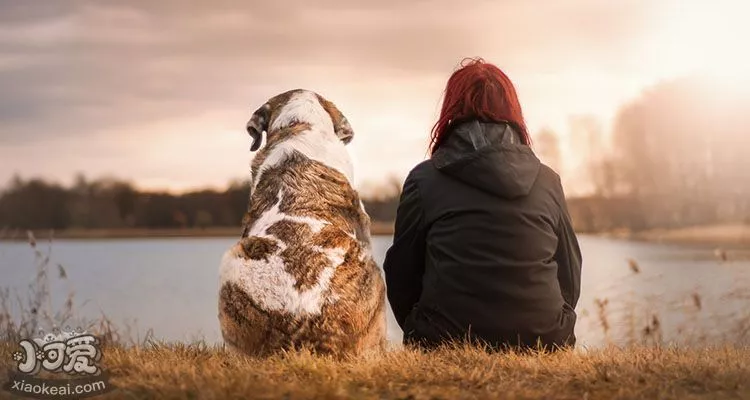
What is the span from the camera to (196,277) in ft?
77.0

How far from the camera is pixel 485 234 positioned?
20.1ft

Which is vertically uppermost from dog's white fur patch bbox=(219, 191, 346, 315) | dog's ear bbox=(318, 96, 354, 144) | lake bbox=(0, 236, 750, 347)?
dog's ear bbox=(318, 96, 354, 144)

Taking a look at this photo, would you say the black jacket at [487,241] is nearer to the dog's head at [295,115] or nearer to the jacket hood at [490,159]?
the jacket hood at [490,159]

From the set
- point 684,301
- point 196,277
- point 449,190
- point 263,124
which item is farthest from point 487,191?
point 196,277

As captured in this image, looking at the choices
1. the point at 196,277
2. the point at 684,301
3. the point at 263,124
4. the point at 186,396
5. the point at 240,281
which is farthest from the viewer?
the point at 196,277

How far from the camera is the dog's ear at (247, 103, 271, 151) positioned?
7.34 meters

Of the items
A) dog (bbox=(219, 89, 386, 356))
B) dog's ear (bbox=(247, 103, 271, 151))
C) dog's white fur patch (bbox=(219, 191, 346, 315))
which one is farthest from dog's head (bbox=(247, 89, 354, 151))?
dog's white fur patch (bbox=(219, 191, 346, 315))

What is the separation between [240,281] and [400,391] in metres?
1.44

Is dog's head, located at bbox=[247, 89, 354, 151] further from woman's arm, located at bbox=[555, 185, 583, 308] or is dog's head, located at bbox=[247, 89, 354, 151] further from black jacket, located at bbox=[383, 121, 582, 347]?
woman's arm, located at bbox=[555, 185, 583, 308]

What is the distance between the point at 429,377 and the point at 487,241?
1.13 meters

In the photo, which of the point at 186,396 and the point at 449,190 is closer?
the point at 186,396

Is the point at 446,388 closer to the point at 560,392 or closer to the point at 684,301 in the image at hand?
the point at 560,392

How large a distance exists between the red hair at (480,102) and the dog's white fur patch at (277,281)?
133 centimetres

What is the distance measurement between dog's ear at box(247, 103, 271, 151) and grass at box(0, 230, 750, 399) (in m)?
1.90
